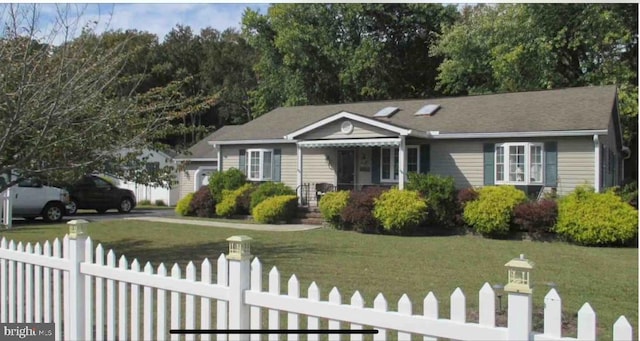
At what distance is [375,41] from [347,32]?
187 cm

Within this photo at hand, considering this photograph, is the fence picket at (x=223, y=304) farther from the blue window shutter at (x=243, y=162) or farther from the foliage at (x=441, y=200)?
the blue window shutter at (x=243, y=162)

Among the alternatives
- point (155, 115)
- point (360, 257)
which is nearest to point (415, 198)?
point (360, 257)

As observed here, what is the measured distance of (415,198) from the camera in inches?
649

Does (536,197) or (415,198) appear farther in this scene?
(536,197)

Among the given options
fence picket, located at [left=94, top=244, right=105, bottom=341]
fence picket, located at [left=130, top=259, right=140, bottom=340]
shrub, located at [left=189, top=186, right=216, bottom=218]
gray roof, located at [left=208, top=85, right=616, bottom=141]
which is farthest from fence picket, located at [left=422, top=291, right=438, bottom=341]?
shrub, located at [left=189, top=186, right=216, bottom=218]

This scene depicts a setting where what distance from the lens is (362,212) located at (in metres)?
16.8

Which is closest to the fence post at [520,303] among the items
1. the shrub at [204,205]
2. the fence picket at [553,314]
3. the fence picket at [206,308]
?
the fence picket at [553,314]

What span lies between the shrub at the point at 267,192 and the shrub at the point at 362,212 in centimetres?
387

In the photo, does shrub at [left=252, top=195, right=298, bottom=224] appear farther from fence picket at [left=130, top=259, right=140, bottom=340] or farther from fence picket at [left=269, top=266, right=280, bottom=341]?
fence picket at [left=269, top=266, right=280, bottom=341]

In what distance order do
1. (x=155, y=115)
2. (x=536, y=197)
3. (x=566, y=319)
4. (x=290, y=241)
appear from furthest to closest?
(x=536, y=197) < (x=290, y=241) < (x=155, y=115) < (x=566, y=319)

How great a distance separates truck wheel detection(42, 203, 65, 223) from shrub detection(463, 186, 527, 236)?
13217mm

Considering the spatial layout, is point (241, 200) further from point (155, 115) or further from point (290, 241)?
point (155, 115)

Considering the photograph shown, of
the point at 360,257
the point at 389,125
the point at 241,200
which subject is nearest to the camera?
the point at 360,257

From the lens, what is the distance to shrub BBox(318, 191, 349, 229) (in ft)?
57.6
